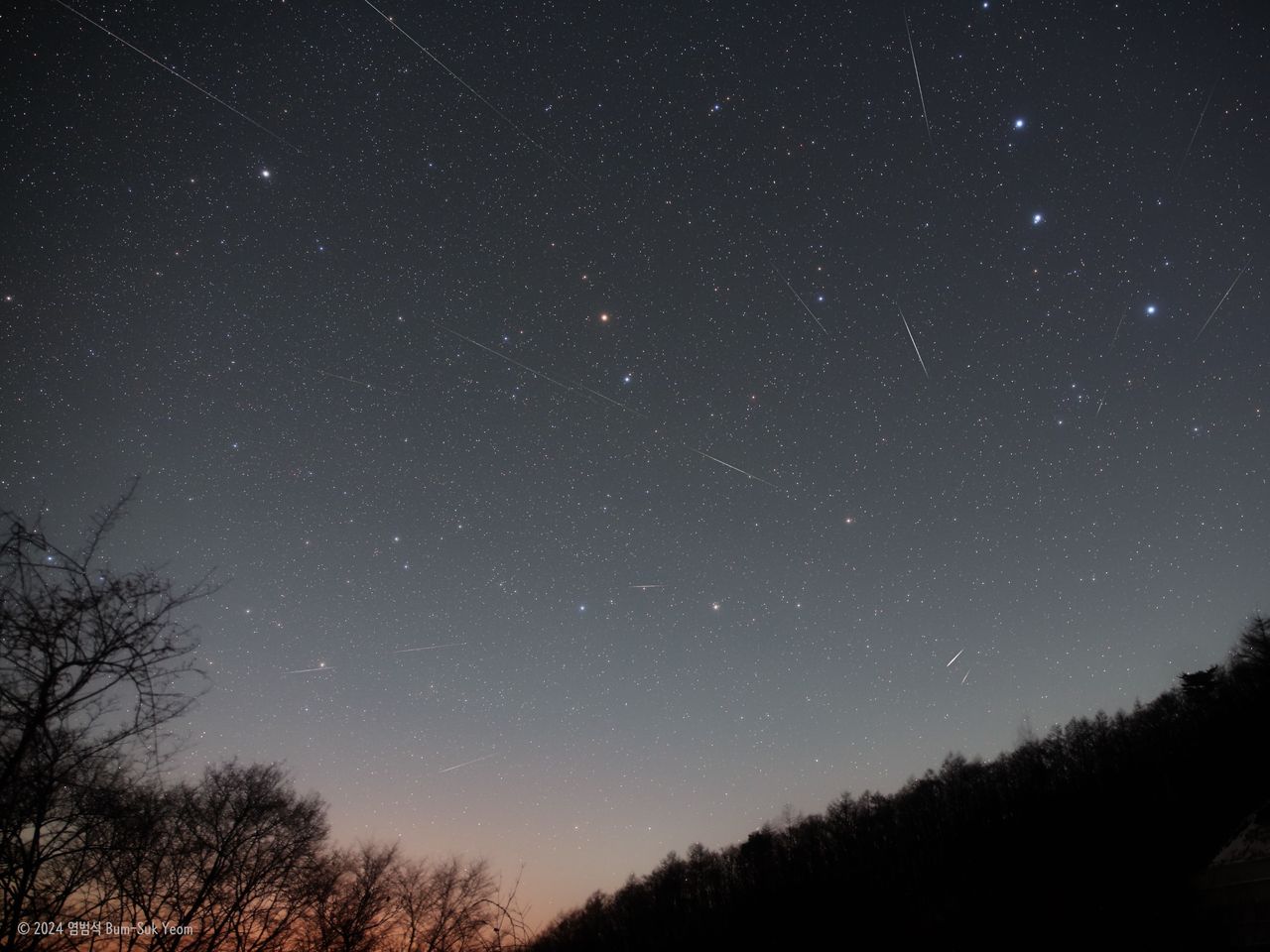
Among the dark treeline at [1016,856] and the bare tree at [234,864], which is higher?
the bare tree at [234,864]

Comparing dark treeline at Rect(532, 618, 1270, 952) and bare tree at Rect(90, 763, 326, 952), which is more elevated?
bare tree at Rect(90, 763, 326, 952)

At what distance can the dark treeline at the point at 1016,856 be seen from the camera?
1973 centimetres

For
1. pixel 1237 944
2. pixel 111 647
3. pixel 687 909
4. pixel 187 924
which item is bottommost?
pixel 687 909

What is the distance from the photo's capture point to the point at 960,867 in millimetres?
37750

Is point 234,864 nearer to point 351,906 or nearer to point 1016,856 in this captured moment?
point 351,906

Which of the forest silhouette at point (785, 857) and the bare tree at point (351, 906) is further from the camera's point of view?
the bare tree at point (351, 906)

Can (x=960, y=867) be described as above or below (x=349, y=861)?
below

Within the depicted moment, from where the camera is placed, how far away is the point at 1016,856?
35156mm

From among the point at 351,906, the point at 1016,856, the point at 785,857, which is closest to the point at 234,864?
the point at 351,906

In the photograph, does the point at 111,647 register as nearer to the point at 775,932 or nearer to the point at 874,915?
the point at 874,915

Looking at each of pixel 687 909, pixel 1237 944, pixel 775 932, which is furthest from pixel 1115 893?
pixel 687 909

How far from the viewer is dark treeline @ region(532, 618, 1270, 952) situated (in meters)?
19.7

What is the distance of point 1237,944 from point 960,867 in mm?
38226

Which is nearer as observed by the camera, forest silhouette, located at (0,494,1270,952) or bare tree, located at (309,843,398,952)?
forest silhouette, located at (0,494,1270,952)
